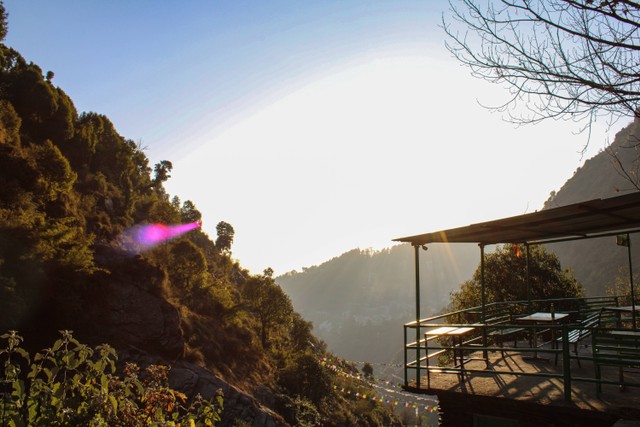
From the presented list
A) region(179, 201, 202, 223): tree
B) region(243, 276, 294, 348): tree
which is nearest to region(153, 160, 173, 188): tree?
region(179, 201, 202, 223): tree

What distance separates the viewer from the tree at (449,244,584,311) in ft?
77.6

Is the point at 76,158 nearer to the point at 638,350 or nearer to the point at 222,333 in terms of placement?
the point at 222,333

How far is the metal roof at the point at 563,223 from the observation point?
594cm

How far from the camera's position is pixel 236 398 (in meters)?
17.3

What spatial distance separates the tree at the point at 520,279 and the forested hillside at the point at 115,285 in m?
12.8

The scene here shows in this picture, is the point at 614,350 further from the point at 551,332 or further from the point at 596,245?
the point at 596,245

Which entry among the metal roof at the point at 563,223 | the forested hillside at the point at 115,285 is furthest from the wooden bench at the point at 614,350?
the forested hillside at the point at 115,285

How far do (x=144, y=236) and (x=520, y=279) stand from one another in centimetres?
2706

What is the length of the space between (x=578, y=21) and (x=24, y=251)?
16890 millimetres

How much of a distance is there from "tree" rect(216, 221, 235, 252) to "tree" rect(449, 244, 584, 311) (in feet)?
138

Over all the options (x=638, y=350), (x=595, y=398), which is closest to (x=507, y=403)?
(x=595, y=398)

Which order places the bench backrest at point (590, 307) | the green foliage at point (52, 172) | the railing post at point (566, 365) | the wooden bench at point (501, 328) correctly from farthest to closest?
the green foliage at point (52, 172)
the bench backrest at point (590, 307)
the wooden bench at point (501, 328)
the railing post at point (566, 365)

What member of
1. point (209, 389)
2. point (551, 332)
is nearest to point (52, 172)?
point (209, 389)

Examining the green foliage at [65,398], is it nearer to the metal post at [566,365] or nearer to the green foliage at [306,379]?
the metal post at [566,365]
